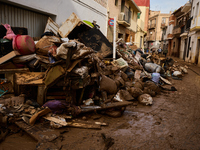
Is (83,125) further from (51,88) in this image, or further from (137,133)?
(51,88)

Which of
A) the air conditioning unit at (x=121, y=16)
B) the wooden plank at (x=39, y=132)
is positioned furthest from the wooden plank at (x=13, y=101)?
the air conditioning unit at (x=121, y=16)

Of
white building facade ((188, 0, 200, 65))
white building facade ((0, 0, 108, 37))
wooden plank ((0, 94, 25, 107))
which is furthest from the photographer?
white building facade ((188, 0, 200, 65))

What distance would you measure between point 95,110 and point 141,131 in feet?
3.55

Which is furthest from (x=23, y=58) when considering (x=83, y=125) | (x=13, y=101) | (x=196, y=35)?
(x=196, y=35)

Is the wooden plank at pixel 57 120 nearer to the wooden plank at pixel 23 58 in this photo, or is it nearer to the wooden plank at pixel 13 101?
the wooden plank at pixel 13 101

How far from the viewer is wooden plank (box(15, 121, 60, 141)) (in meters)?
2.59

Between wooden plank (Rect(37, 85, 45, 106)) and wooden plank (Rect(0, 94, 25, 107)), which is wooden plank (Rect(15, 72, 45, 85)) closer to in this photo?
wooden plank (Rect(37, 85, 45, 106))

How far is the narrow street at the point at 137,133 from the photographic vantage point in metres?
2.56

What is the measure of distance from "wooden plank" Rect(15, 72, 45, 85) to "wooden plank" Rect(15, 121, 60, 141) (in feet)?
2.80

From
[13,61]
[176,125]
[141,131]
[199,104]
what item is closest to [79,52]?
[13,61]

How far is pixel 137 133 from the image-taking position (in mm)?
3045

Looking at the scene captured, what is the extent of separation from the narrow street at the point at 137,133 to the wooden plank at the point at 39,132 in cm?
9

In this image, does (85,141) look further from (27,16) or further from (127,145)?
(27,16)

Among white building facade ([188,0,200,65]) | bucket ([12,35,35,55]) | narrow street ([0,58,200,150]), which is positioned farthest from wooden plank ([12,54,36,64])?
white building facade ([188,0,200,65])
